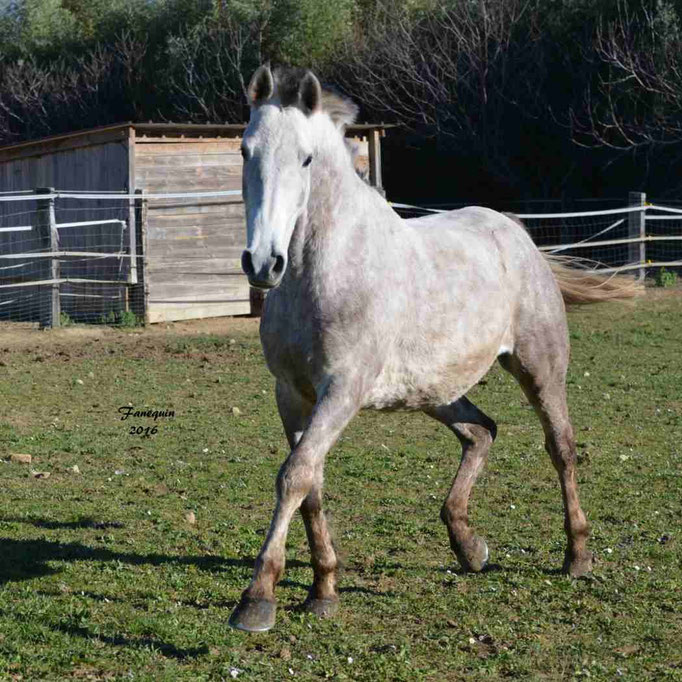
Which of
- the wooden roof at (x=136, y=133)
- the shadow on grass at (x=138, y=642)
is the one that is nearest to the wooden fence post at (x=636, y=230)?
the wooden roof at (x=136, y=133)

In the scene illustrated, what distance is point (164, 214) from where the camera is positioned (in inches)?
621

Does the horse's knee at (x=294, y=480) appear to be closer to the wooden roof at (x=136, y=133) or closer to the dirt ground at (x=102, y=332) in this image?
the dirt ground at (x=102, y=332)

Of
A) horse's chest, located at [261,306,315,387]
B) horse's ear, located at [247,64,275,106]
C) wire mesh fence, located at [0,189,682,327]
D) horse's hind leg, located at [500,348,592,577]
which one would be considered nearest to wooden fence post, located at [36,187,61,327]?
wire mesh fence, located at [0,189,682,327]

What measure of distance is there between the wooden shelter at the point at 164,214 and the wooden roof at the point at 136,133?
2 centimetres

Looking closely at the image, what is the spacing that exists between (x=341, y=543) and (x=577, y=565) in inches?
48.5

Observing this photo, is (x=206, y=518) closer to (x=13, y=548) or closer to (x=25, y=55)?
(x=13, y=548)

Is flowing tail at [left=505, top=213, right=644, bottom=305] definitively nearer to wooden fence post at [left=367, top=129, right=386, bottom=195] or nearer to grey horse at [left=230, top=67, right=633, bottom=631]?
grey horse at [left=230, top=67, right=633, bottom=631]

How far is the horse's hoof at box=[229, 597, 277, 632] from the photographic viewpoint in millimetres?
3607

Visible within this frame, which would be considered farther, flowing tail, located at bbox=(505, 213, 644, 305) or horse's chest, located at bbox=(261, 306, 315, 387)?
flowing tail, located at bbox=(505, 213, 644, 305)

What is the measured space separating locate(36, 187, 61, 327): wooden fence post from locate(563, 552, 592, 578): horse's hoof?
10383 millimetres

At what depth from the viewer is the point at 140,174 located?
15711mm

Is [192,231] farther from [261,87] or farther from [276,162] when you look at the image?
[276,162]

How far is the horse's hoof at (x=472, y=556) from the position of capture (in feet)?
16.3

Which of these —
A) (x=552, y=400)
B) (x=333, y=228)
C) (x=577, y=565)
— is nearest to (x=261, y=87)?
(x=333, y=228)
